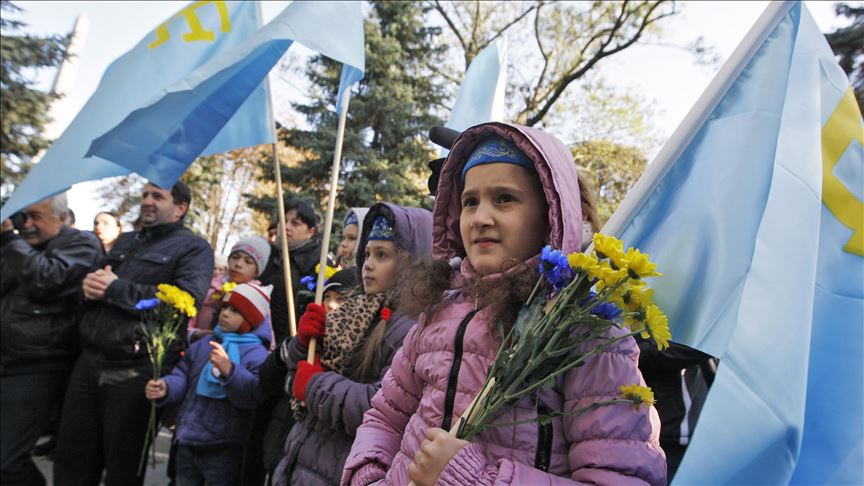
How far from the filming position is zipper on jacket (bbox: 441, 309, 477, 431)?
5.15 ft

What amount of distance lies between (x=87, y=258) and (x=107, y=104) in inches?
46.8

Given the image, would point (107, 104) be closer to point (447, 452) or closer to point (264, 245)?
point (264, 245)

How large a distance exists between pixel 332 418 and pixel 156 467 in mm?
4641

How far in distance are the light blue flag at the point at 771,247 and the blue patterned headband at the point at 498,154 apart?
30 cm

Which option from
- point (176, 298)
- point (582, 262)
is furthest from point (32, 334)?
point (582, 262)

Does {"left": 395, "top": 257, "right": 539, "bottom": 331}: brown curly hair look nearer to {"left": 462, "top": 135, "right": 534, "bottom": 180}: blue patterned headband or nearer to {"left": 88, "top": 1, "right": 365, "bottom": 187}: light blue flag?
{"left": 462, "top": 135, "right": 534, "bottom": 180}: blue patterned headband

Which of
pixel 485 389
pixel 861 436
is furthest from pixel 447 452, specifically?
pixel 861 436

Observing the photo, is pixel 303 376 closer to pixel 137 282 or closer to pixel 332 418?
pixel 332 418

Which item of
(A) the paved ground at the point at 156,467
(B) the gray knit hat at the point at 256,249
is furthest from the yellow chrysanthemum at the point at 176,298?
(A) the paved ground at the point at 156,467

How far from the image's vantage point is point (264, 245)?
502cm

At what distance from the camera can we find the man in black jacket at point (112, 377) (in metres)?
3.82

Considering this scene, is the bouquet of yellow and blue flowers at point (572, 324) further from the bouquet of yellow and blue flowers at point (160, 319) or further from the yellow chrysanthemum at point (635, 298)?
the bouquet of yellow and blue flowers at point (160, 319)

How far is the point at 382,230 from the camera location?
9.45 feet

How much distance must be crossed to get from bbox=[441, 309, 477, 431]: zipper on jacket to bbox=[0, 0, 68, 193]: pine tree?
13892 millimetres
